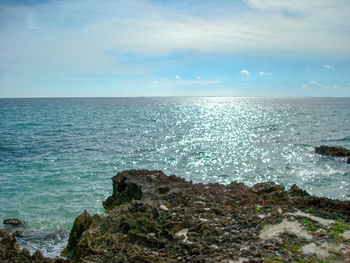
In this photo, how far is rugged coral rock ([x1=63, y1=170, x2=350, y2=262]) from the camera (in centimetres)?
799

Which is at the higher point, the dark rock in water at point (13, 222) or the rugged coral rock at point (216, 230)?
the rugged coral rock at point (216, 230)

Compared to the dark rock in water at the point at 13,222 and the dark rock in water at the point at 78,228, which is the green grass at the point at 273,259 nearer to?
the dark rock in water at the point at 78,228

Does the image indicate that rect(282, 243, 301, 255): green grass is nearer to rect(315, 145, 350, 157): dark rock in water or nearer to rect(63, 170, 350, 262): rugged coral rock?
rect(63, 170, 350, 262): rugged coral rock

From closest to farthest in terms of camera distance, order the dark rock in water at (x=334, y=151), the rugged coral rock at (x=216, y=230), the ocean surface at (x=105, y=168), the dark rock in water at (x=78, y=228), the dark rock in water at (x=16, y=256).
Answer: the rugged coral rock at (x=216, y=230), the dark rock in water at (x=16, y=256), the dark rock in water at (x=78, y=228), the ocean surface at (x=105, y=168), the dark rock in water at (x=334, y=151)

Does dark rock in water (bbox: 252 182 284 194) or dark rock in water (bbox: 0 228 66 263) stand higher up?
dark rock in water (bbox: 252 182 284 194)

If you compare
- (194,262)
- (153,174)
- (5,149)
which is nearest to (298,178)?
(153,174)

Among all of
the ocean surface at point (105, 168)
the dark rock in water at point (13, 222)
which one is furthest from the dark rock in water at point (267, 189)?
the dark rock in water at point (13, 222)

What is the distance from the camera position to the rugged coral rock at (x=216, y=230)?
7992 mm

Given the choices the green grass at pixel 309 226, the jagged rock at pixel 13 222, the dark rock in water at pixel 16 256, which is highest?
the green grass at pixel 309 226

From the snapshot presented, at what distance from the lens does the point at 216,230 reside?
9.26 meters

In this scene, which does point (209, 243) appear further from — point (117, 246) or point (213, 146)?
point (213, 146)

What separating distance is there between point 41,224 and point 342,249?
46.6 ft

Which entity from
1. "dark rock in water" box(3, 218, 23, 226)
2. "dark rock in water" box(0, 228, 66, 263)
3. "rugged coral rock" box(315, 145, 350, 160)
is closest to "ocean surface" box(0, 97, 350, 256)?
"dark rock in water" box(3, 218, 23, 226)

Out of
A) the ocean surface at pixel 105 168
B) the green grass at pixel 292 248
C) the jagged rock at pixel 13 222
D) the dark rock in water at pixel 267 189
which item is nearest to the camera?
the green grass at pixel 292 248
